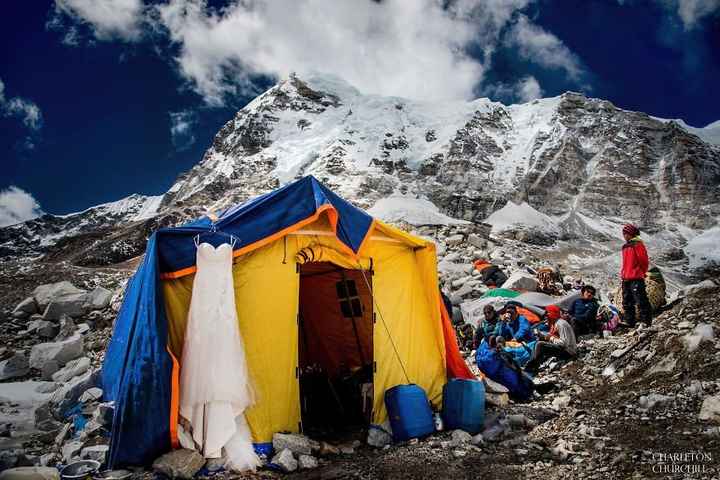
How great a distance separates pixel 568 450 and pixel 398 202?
7417 centimetres

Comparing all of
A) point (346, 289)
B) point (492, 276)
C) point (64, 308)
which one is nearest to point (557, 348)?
point (346, 289)

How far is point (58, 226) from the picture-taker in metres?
125

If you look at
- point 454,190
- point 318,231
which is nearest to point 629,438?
point 318,231

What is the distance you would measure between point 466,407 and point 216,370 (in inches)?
116

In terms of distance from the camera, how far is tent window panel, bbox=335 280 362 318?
7.39 metres

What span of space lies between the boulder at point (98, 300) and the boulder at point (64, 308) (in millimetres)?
138

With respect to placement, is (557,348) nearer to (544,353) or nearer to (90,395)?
(544,353)

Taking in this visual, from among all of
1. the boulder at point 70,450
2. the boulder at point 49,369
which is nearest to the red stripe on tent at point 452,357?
the boulder at point 70,450

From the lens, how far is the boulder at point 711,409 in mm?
3654

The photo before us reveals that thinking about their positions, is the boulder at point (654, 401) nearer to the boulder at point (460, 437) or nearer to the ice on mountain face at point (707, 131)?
the boulder at point (460, 437)

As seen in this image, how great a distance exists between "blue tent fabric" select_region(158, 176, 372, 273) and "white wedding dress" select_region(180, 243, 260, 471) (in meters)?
0.24

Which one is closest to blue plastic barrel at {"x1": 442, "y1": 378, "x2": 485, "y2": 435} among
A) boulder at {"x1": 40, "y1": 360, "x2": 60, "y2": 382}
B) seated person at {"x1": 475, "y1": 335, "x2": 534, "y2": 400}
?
seated person at {"x1": 475, "y1": 335, "x2": 534, "y2": 400}

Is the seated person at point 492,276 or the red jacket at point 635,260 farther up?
the seated person at point 492,276

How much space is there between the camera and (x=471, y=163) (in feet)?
301
